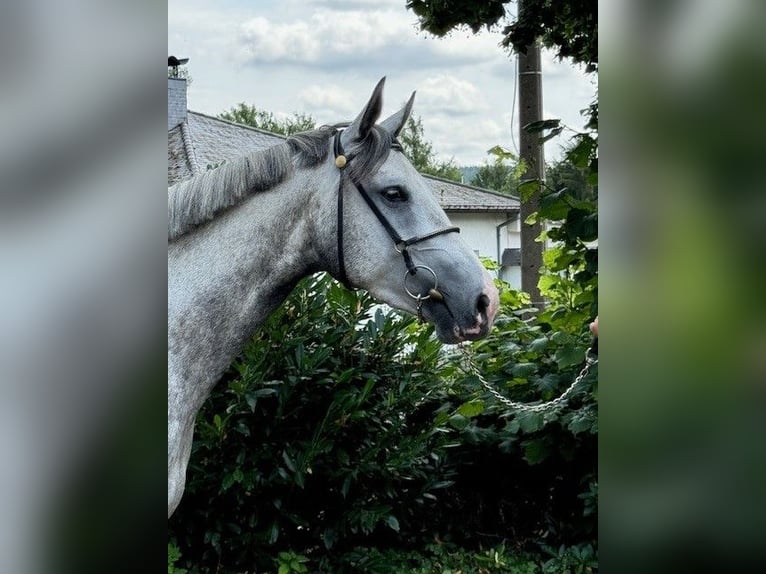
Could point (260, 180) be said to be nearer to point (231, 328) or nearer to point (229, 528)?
point (231, 328)

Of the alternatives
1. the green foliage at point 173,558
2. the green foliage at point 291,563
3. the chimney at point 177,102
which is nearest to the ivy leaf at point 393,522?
the green foliage at point 291,563

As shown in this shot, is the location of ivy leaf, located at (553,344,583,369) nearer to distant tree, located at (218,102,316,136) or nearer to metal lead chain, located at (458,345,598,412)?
metal lead chain, located at (458,345,598,412)

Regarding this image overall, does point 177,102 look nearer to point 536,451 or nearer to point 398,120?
point 536,451

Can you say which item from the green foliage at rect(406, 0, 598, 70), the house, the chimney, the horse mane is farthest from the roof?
the horse mane

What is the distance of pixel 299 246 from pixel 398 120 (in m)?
0.52

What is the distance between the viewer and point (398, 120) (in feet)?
7.84

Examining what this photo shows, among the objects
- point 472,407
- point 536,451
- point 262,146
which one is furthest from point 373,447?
point 262,146

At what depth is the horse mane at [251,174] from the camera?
2.13 m

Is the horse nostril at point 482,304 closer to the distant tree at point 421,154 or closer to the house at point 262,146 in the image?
the house at point 262,146

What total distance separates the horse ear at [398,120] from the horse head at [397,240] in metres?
0.02

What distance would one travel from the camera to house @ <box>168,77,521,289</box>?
13.6 m

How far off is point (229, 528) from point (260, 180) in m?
1.86

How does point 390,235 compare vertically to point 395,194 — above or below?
below
